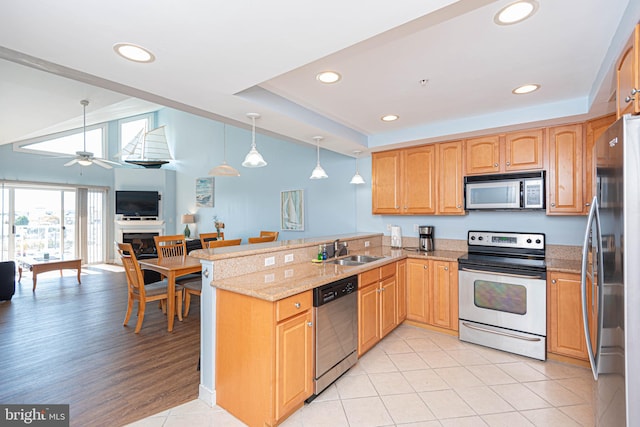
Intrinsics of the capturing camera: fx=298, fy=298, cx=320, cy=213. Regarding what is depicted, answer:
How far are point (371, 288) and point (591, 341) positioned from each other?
5.09ft

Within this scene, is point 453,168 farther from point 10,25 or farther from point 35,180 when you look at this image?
point 35,180

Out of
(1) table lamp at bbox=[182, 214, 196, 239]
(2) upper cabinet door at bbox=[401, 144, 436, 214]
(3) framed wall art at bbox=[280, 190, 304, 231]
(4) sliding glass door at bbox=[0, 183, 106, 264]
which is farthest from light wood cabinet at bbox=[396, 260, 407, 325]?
(4) sliding glass door at bbox=[0, 183, 106, 264]

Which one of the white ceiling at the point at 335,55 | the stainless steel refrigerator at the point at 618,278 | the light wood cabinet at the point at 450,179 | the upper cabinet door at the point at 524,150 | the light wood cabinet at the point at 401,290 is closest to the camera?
the stainless steel refrigerator at the point at 618,278

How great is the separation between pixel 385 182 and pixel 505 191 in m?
1.40

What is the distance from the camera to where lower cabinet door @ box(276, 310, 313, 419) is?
6.07 ft

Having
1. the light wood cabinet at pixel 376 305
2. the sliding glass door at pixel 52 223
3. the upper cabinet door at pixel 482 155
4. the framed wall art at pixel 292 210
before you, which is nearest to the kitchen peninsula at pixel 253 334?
the light wood cabinet at pixel 376 305

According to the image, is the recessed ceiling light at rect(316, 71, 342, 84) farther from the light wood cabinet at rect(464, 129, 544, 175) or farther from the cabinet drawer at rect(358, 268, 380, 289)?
the light wood cabinet at rect(464, 129, 544, 175)

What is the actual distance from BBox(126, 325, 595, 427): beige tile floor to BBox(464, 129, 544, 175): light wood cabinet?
188cm

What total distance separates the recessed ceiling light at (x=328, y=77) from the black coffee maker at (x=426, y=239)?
90.7 inches

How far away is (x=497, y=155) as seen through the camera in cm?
322

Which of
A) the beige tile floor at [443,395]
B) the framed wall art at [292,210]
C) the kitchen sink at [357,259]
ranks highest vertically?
the framed wall art at [292,210]

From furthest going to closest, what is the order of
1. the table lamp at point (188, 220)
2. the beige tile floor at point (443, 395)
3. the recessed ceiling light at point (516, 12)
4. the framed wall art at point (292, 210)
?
the table lamp at point (188, 220) < the framed wall art at point (292, 210) < the beige tile floor at point (443, 395) < the recessed ceiling light at point (516, 12)

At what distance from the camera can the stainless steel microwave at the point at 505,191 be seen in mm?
2994

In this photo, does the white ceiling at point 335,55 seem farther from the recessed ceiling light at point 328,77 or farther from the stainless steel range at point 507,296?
the stainless steel range at point 507,296
